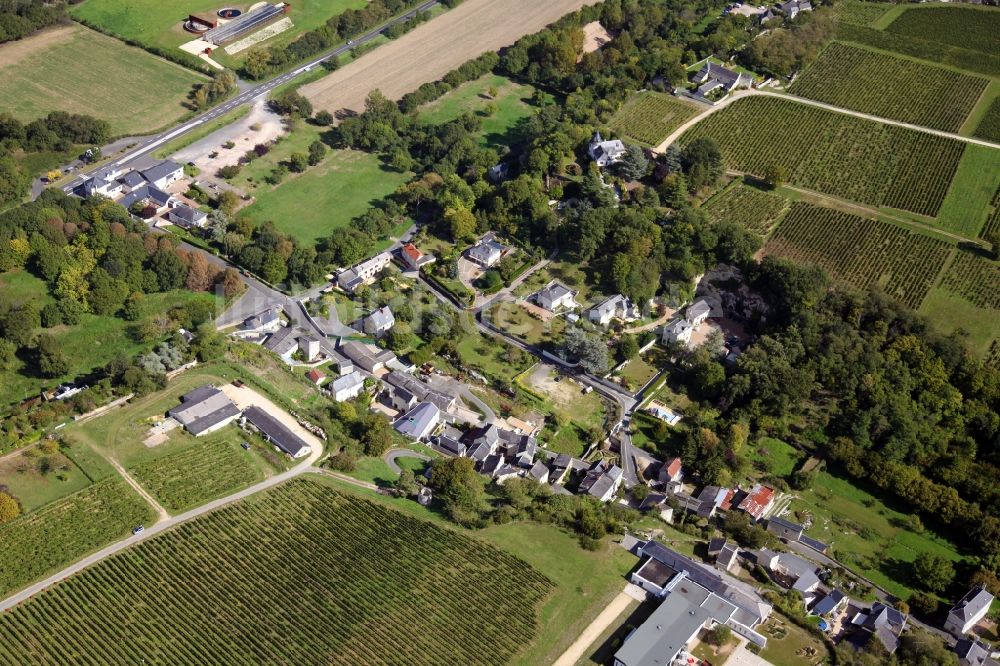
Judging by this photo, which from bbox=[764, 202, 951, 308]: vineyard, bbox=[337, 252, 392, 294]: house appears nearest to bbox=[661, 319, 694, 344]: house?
bbox=[764, 202, 951, 308]: vineyard

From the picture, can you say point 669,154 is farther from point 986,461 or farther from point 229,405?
point 229,405

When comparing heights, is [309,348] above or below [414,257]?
below

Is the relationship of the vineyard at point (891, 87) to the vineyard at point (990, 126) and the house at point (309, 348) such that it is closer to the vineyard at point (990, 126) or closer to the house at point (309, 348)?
the vineyard at point (990, 126)

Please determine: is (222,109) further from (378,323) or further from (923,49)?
(923,49)

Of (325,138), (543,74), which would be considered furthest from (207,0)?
(543,74)

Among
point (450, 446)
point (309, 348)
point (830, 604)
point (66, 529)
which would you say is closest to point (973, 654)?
point (830, 604)

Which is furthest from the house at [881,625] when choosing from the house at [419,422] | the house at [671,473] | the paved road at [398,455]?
the house at [419,422]

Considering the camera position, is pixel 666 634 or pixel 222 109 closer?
pixel 666 634
